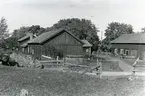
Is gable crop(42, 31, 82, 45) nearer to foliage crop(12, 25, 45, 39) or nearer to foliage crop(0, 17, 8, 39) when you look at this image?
foliage crop(0, 17, 8, 39)

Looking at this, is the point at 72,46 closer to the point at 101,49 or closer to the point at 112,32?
the point at 101,49

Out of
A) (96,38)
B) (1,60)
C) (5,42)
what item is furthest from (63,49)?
(96,38)

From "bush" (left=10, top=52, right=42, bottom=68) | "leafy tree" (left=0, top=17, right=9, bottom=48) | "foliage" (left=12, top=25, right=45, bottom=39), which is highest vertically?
"foliage" (left=12, top=25, right=45, bottom=39)

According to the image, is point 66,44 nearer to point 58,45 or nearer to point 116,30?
point 58,45

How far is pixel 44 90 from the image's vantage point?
988 cm

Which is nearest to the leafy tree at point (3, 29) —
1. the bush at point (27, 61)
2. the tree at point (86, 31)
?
the tree at point (86, 31)

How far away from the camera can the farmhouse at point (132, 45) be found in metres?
49.9

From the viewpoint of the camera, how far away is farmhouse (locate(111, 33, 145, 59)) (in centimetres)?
4988

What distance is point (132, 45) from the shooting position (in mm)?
52656

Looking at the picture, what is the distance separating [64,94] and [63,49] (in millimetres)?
31055

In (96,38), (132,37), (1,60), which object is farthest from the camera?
(96,38)

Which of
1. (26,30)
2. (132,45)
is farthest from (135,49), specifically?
(26,30)

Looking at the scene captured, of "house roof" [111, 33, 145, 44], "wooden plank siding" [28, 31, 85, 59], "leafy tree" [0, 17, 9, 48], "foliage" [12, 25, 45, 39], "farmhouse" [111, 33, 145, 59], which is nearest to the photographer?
"wooden plank siding" [28, 31, 85, 59]

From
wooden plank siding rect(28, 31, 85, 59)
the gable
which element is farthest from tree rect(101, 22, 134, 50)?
the gable
